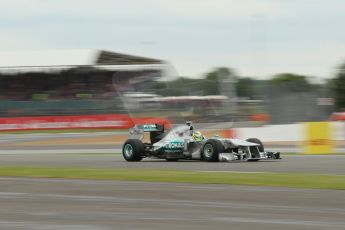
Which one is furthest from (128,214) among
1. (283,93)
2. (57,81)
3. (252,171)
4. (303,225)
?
(57,81)

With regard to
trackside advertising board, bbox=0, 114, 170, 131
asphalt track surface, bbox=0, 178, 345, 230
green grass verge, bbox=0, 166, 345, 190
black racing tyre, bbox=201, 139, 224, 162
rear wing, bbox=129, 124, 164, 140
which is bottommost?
asphalt track surface, bbox=0, 178, 345, 230

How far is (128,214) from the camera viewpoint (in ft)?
29.0

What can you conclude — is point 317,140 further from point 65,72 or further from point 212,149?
point 65,72

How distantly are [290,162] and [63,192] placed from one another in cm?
728

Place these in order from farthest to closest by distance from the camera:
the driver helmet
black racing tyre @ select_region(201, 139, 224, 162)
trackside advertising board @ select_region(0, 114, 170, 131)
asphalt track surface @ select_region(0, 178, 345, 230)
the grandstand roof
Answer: the grandstand roof < trackside advertising board @ select_region(0, 114, 170, 131) < the driver helmet < black racing tyre @ select_region(201, 139, 224, 162) < asphalt track surface @ select_region(0, 178, 345, 230)

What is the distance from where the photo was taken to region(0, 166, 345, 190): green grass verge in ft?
39.3

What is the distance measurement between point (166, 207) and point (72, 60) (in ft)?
147

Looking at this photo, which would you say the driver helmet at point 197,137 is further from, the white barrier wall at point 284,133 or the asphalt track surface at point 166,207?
the white barrier wall at point 284,133

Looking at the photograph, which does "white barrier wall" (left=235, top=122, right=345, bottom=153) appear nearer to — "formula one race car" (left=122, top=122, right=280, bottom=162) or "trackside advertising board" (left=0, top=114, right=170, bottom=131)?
"formula one race car" (left=122, top=122, right=280, bottom=162)

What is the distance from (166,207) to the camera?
30.8ft

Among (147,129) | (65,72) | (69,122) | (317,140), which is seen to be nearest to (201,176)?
(147,129)

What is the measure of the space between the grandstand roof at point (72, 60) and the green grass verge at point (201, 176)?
36.0 meters

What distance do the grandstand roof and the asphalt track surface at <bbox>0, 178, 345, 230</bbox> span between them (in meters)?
39.8


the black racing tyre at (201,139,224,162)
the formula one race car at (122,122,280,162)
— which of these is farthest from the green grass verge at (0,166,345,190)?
the formula one race car at (122,122,280,162)
